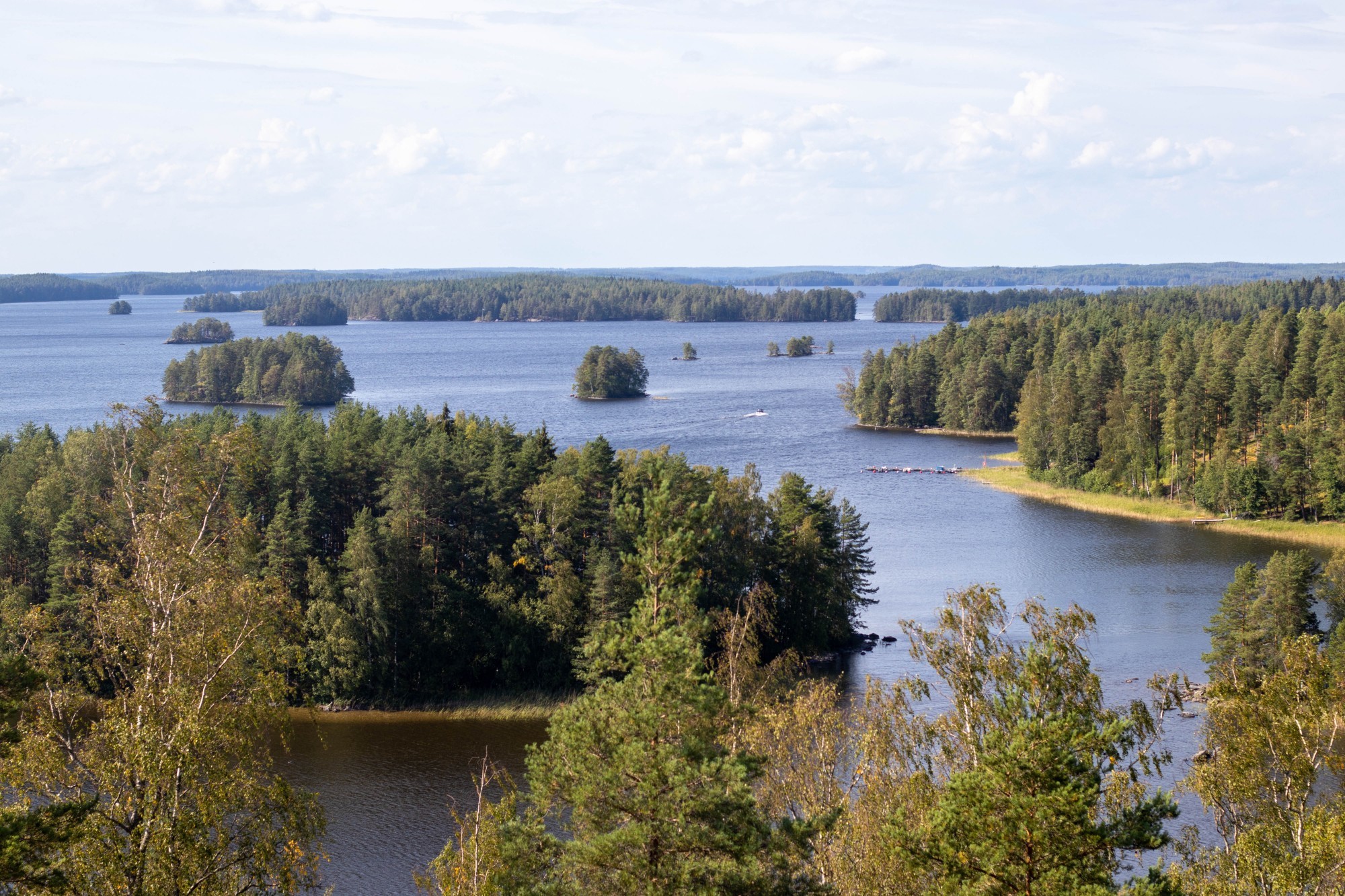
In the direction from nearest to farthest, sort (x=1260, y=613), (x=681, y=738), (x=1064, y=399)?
(x=681, y=738), (x=1260, y=613), (x=1064, y=399)

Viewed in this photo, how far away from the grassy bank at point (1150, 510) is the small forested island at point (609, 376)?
46841 millimetres

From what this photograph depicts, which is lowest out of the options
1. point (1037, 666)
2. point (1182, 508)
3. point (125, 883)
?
point (1182, 508)

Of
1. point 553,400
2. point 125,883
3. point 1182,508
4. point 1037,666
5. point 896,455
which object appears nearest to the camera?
point 125,883

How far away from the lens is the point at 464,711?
41000mm

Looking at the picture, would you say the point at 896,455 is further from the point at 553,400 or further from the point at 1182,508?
the point at 553,400

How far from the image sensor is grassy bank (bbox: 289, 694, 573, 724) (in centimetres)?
4038

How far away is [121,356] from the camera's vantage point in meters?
170

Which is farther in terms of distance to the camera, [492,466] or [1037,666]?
[492,466]

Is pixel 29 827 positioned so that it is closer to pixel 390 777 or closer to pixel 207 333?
pixel 390 777

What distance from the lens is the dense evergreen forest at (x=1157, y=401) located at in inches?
2630

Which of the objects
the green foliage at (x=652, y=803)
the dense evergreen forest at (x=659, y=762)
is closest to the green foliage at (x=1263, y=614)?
the dense evergreen forest at (x=659, y=762)

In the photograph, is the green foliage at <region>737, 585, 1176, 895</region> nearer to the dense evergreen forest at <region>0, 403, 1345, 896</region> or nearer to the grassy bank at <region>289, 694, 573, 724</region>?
the dense evergreen forest at <region>0, 403, 1345, 896</region>

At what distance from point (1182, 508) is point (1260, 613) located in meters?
34.4

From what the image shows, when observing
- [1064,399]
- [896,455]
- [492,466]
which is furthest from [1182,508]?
[492,466]
